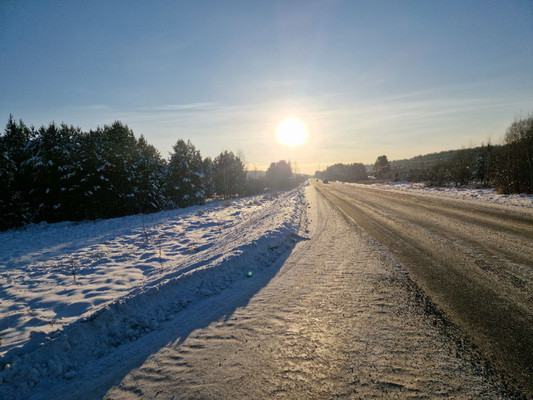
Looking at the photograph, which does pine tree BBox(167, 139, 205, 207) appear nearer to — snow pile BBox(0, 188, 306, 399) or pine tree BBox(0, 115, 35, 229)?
pine tree BBox(0, 115, 35, 229)

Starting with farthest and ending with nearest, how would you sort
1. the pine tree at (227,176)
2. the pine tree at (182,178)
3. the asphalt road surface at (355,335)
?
the pine tree at (227,176), the pine tree at (182,178), the asphalt road surface at (355,335)

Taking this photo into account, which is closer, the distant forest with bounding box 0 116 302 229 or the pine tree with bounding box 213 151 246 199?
the distant forest with bounding box 0 116 302 229

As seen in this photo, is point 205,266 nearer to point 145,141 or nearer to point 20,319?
point 20,319

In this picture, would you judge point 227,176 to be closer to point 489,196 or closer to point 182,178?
point 182,178

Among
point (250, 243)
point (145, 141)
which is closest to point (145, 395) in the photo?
point (250, 243)

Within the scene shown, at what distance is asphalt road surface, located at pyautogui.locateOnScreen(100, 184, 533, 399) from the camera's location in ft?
7.32

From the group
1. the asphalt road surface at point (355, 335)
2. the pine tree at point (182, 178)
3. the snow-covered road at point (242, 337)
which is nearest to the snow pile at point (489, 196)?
the asphalt road surface at point (355, 335)

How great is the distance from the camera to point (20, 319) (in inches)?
154

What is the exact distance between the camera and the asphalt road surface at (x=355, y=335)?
2230mm

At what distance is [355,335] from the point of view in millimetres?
2932

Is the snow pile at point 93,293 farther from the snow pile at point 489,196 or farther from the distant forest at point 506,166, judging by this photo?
the distant forest at point 506,166

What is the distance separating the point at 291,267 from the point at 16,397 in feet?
15.0

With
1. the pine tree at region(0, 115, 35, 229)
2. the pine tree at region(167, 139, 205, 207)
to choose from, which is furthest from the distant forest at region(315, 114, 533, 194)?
the pine tree at region(0, 115, 35, 229)

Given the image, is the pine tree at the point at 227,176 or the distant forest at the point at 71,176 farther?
the pine tree at the point at 227,176
